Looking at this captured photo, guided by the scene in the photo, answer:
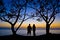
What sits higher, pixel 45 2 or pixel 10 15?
pixel 45 2

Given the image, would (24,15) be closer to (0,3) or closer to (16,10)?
(16,10)

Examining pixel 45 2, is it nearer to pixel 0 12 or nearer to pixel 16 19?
pixel 16 19

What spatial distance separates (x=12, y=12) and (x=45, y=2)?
231 inches

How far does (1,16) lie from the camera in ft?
99.1

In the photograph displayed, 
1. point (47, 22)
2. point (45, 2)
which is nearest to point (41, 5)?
point (45, 2)

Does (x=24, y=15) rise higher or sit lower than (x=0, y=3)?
lower

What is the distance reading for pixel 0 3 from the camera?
2945 centimetres

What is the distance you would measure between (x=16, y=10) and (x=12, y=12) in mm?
736
